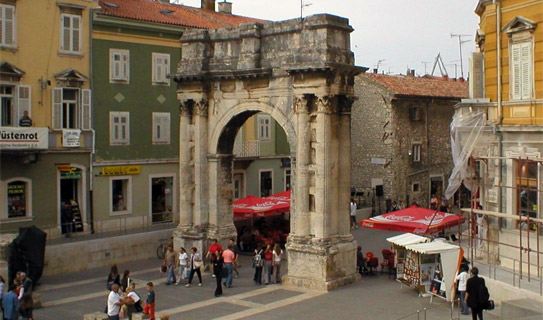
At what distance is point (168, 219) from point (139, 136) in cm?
465

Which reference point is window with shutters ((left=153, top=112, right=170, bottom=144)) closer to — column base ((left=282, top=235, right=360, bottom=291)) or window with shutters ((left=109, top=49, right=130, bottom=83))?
window with shutters ((left=109, top=49, right=130, bottom=83))

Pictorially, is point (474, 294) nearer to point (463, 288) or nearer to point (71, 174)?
point (463, 288)

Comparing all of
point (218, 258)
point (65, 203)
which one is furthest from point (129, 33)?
point (218, 258)

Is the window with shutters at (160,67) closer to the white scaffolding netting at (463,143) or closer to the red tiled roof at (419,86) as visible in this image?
the red tiled roof at (419,86)

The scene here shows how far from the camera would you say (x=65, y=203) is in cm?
3212

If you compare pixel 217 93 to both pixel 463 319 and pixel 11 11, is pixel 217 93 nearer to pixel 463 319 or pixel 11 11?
pixel 11 11

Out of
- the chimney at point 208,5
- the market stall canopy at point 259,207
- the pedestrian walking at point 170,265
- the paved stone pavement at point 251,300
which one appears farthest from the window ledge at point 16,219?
the chimney at point 208,5

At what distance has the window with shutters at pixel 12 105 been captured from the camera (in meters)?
29.7

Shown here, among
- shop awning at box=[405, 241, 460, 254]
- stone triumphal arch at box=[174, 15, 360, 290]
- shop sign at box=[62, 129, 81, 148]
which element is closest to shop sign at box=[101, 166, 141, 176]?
shop sign at box=[62, 129, 81, 148]

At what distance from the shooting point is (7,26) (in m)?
→ 29.4

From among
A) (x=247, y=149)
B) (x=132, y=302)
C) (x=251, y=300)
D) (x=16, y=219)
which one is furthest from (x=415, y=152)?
(x=132, y=302)

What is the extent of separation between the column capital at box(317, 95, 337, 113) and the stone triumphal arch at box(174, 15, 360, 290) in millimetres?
34

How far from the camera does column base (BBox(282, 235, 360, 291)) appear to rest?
23.9m

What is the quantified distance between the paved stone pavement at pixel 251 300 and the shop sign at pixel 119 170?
7.44m
